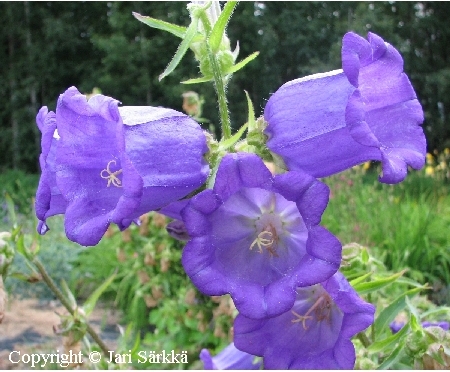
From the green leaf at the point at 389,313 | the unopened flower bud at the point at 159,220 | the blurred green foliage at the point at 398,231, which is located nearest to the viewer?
the green leaf at the point at 389,313

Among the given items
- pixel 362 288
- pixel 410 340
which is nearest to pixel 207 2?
pixel 362 288

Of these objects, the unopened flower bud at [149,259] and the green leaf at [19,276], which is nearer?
the green leaf at [19,276]

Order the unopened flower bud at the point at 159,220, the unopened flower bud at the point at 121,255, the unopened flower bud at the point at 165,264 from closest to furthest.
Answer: the unopened flower bud at the point at 159,220 → the unopened flower bud at the point at 165,264 → the unopened flower bud at the point at 121,255

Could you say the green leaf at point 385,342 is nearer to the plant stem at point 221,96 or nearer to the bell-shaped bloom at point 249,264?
the bell-shaped bloom at point 249,264

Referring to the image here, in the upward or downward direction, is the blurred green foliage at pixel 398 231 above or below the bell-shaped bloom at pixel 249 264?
below

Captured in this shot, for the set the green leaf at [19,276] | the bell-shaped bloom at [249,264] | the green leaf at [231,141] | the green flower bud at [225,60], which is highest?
the green flower bud at [225,60]

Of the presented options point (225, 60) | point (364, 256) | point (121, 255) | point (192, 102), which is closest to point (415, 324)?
point (364, 256)

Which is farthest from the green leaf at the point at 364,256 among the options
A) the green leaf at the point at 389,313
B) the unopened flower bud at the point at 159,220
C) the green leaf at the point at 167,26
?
the unopened flower bud at the point at 159,220

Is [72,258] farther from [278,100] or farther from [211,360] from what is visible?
[278,100]
